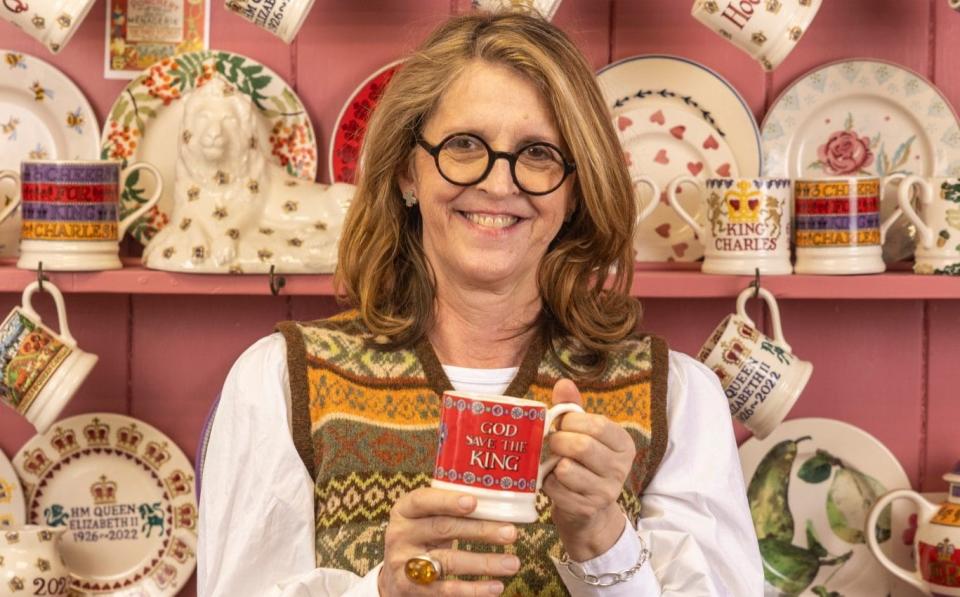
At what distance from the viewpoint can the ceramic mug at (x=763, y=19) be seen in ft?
5.16

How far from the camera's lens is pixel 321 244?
1615 mm

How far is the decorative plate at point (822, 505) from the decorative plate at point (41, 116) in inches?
38.9

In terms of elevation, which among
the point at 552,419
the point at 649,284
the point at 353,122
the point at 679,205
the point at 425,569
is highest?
the point at 353,122

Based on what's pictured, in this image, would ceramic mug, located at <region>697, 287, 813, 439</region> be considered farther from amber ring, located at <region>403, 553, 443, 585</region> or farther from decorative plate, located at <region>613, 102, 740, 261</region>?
amber ring, located at <region>403, 553, 443, 585</region>

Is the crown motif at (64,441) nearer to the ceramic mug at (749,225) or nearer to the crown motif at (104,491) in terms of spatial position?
the crown motif at (104,491)

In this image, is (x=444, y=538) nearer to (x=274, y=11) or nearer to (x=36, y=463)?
(x=274, y=11)

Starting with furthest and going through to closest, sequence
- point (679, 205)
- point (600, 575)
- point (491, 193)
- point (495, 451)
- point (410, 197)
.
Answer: point (679, 205)
point (410, 197)
point (491, 193)
point (600, 575)
point (495, 451)

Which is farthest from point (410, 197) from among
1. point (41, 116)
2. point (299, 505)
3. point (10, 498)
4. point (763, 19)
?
point (10, 498)

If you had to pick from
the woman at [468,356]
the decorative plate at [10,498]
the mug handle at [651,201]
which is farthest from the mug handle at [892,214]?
the decorative plate at [10,498]

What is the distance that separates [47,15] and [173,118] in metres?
0.22

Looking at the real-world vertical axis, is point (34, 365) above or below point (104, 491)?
above

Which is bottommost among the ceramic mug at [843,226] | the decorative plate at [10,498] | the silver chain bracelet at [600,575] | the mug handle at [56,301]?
the decorative plate at [10,498]

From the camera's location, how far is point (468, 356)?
1331 mm

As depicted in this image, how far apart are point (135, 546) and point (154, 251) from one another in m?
0.45
